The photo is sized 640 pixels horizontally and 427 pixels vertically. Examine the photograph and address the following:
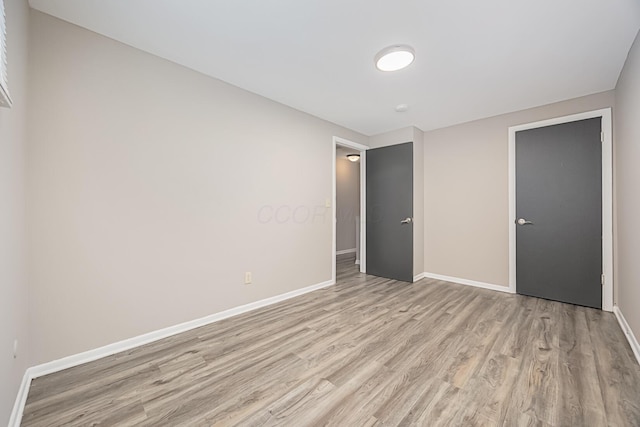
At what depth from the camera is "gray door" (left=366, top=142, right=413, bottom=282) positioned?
3996 millimetres

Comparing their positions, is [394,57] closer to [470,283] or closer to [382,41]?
[382,41]

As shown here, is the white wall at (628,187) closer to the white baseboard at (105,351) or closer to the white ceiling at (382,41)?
the white ceiling at (382,41)

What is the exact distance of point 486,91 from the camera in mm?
2812

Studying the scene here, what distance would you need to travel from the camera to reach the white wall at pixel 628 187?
1986mm

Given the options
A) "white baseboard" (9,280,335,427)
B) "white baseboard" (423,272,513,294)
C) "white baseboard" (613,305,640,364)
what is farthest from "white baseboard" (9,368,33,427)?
"white baseboard" (423,272,513,294)

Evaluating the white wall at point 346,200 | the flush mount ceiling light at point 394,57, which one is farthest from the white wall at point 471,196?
the white wall at point 346,200

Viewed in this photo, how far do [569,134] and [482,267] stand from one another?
1.95 metres

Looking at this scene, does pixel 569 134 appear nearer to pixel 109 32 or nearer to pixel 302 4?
pixel 302 4

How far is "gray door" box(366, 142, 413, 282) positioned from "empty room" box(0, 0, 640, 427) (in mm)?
746

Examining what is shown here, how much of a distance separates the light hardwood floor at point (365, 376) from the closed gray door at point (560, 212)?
17.9 inches

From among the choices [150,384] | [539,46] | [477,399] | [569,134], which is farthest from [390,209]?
[150,384]

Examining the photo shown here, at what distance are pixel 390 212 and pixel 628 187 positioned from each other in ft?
8.25

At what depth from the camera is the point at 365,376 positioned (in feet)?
5.69

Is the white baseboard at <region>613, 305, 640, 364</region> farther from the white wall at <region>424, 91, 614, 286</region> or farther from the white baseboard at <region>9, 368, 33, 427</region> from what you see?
the white baseboard at <region>9, 368, 33, 427</region>
